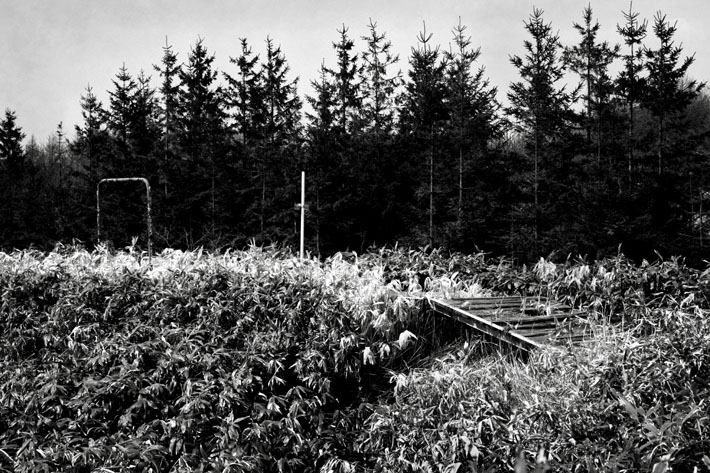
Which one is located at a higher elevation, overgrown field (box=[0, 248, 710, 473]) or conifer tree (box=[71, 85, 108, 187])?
conifer tree (box=[71, 85, 108, 187])

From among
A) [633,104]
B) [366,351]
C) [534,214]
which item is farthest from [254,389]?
[633,104]

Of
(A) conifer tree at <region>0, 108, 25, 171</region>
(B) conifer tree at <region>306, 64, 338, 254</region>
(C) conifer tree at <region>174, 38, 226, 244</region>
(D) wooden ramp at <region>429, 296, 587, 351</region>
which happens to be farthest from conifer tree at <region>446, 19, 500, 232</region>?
(A) conifer tree at <region>0, 108, 25, 171</region>

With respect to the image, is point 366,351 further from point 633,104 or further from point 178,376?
point 633,104

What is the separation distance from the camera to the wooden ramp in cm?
306

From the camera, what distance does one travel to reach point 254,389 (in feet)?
10.4

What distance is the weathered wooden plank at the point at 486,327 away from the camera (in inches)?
122

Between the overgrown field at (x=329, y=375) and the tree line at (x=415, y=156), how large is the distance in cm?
840

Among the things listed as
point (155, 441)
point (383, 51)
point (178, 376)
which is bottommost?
point (155, 441)

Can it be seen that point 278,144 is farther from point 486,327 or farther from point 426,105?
point 486,327

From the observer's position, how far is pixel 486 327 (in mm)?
3408

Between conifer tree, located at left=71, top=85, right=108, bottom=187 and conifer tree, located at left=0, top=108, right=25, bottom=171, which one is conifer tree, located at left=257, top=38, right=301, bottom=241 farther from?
conifer tree, located at left=0, top=108, right=25, bottom=171

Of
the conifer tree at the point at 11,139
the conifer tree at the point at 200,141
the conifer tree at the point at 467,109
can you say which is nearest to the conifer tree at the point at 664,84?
the conifer tree at the point at 467,109

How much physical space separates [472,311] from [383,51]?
1747cm

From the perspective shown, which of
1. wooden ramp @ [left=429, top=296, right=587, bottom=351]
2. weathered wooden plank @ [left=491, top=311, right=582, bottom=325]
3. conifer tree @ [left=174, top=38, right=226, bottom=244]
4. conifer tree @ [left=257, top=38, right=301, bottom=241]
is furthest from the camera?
conifer tree @ [left=174, top=38, right=226, bottom=244]
